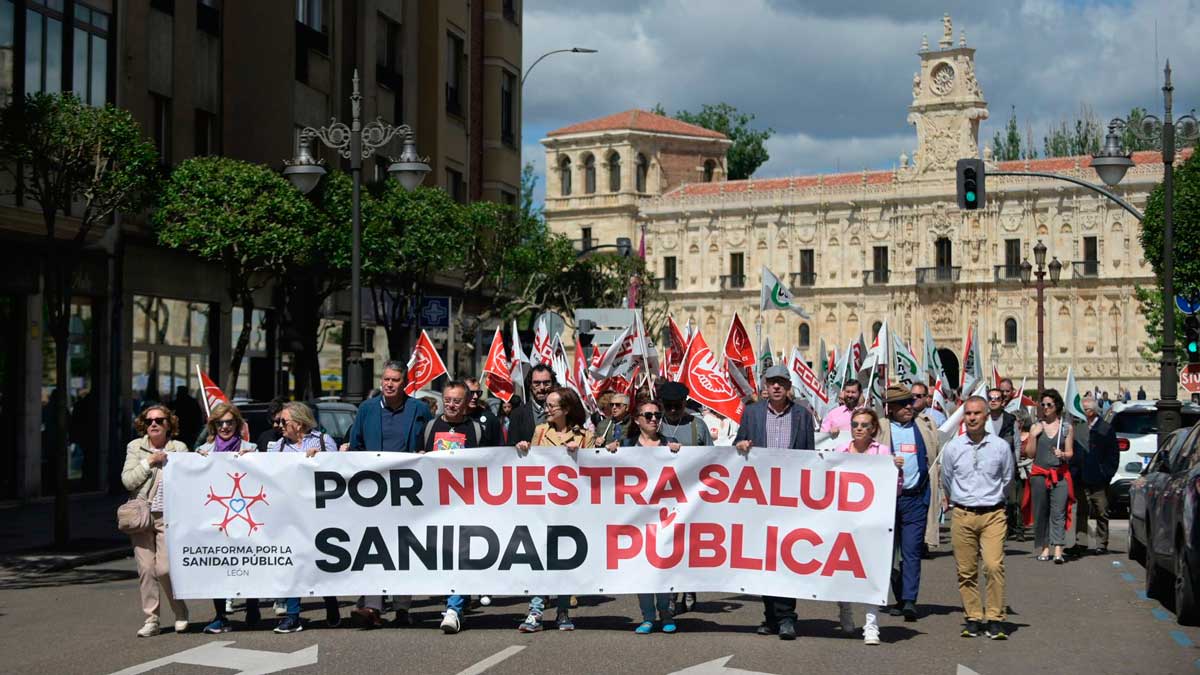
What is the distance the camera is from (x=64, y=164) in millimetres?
18859

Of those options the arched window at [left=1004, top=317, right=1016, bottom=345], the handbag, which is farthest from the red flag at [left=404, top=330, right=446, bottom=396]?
the arched window at [left=1004, top=317, right=1016, bottom=345]

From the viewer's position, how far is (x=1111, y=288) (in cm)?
9538

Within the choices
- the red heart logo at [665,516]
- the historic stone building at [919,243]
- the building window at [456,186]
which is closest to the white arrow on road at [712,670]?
the red heart logo at [665,516]

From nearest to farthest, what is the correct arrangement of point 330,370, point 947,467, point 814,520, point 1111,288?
point 814,520 → point 947,467 → point 330,370 → point 1111,288

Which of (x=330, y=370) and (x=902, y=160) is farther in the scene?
(x=902, y=160)

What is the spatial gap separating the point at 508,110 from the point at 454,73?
14.4 feet

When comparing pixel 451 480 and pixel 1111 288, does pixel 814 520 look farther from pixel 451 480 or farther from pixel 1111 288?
pixel 1111 288

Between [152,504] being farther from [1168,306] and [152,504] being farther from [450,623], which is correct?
[1168,306]

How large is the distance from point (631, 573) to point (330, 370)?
2704 centimetres

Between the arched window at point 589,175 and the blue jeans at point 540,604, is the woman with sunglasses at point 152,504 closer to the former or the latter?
the blue jeans at point 540,604

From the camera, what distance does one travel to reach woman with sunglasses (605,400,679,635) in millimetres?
11773

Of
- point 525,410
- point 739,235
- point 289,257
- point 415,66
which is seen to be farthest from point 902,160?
point 525,410

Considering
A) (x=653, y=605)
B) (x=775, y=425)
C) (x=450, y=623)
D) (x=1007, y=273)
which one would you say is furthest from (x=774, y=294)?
(x=1007, y=273)

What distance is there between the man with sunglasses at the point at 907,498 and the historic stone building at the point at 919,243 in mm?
80045
